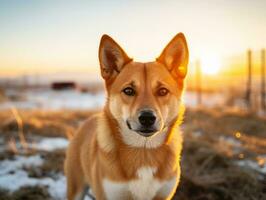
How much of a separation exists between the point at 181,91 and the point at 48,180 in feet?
9.14

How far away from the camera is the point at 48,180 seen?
16.4ft

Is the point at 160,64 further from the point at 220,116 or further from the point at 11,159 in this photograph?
the point at 220,116

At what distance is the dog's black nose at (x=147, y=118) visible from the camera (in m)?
2.89

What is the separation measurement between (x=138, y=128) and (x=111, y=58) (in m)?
1.03

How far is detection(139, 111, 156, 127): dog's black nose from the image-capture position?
289 cm

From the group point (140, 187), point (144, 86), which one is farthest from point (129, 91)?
point (140, 187)

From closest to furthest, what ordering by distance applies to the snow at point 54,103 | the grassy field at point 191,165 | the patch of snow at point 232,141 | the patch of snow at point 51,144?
the grassy field at point 191,165 < the patch of snow at point 51,144 < the patch of snow at point 232,141 < the snow at point 54,103

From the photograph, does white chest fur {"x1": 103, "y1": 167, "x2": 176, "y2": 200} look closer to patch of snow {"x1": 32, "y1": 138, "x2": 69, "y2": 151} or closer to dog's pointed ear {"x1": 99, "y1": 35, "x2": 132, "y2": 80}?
dog's pointed ear {"x1": 99, "y1": 35, "x2": 132, "y2": 80}

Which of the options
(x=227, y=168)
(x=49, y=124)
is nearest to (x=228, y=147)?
(x=227, y=168)

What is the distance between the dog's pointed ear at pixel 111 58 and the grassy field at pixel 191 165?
2.19 metres

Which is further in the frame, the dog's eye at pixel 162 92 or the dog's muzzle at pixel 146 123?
the dog's eye at pixel 162 92

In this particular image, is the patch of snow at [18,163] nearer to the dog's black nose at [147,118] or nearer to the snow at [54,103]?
the dog's black nose at [147,118]

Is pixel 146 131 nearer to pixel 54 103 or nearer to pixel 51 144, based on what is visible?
pixel 51 144

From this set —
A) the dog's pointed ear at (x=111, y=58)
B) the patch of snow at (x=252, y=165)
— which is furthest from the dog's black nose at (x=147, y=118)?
the patch of snow at (x=252, y=165)
